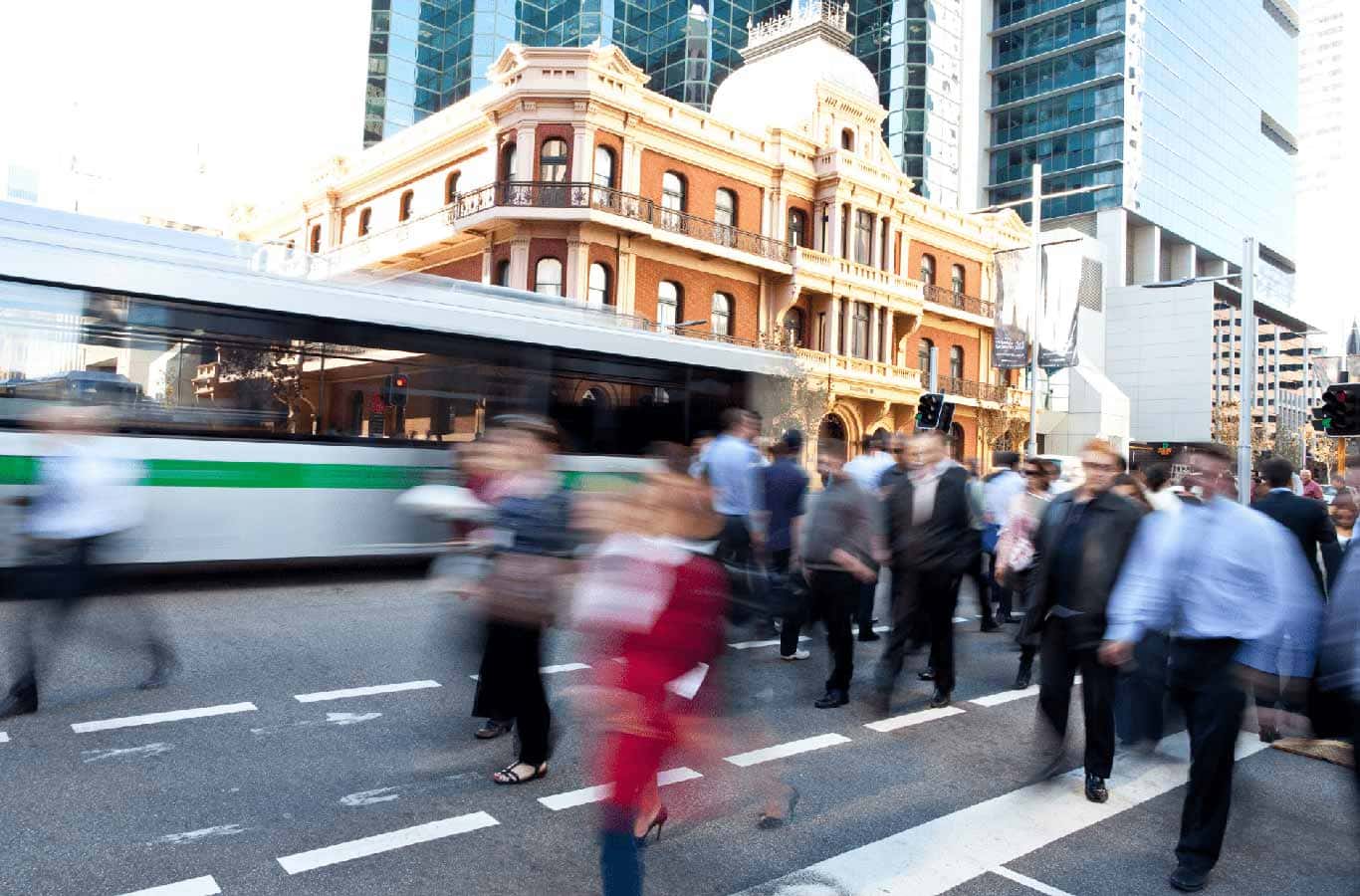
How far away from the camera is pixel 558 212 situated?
91.2ft

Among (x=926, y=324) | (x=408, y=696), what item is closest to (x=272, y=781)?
(x=408, y=696)

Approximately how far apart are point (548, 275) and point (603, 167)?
374 centimetres

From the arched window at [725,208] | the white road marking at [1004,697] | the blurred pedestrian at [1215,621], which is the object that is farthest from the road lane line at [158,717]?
the arched window at [725,208]

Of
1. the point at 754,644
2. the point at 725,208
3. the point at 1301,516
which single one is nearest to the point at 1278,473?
the point at 1301,516

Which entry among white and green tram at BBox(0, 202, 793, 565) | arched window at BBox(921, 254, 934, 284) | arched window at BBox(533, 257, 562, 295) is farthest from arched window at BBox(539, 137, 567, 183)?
arched window at BBox(921, 254, 934, 284)

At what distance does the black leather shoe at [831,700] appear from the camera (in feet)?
21.2

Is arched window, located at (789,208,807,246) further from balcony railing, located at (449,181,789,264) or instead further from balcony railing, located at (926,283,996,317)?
balcony railing, located at (926,283,996,317)

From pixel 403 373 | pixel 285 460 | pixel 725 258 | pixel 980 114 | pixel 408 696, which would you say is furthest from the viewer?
pixel 980 114

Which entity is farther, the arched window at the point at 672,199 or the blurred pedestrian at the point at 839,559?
the arched window at the point at 672,199

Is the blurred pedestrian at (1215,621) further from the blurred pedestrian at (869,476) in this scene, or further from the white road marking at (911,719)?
the blurred pedestrian at (869,476)

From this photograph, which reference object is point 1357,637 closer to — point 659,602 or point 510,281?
point 659,602

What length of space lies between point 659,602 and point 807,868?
1602 millimetres

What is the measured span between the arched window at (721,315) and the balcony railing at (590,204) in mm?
1690

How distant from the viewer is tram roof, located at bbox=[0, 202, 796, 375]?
884cm
